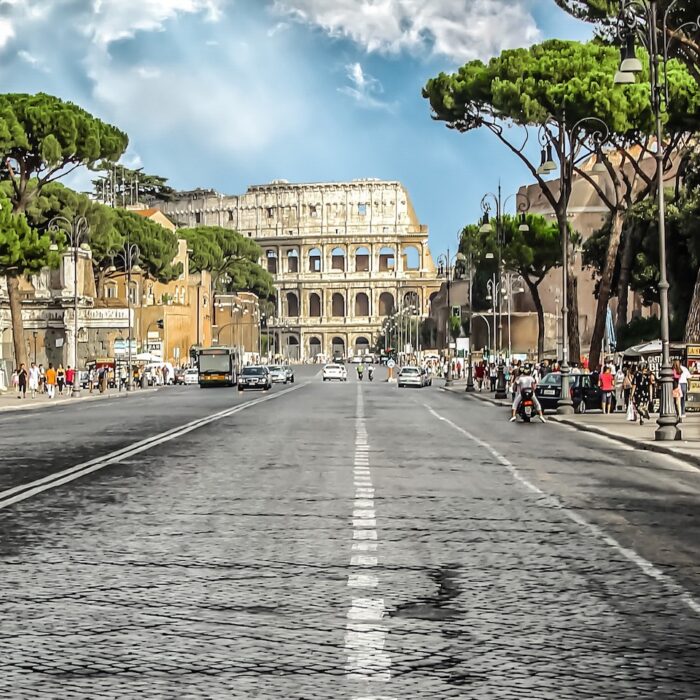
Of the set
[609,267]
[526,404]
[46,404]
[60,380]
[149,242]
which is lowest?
[46,404]

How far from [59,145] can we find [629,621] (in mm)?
61817

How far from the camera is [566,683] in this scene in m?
5.94

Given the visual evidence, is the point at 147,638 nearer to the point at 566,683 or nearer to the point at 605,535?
the point at 566,683

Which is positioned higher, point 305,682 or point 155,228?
point 155,228

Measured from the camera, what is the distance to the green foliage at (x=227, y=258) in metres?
140

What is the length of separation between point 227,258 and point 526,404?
123 m

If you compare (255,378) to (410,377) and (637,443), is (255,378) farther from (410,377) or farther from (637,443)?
(637,443)

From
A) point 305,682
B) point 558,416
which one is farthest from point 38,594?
point 558,416

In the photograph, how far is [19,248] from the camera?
187 ft

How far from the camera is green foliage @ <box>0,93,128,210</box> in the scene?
6524cm

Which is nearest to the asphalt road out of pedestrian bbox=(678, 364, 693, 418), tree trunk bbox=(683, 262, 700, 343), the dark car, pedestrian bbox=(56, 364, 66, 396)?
pedestrian bbox=(678, 364, 693, 418)

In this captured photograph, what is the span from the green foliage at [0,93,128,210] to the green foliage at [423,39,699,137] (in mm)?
21445

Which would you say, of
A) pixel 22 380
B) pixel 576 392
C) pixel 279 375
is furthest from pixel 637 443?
pixel 279 375

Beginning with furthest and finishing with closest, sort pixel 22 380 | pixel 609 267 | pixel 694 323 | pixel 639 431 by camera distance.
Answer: pixel 22 380 < pixel 609 267 < pixel 694 323 < pixel 639 431
